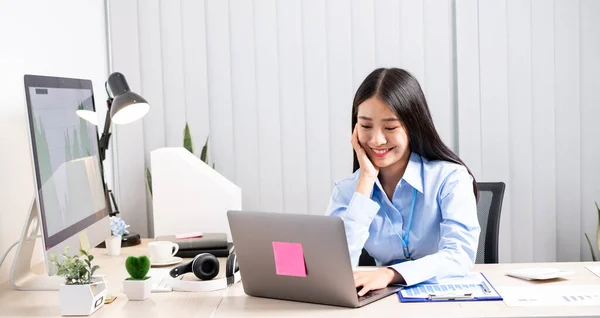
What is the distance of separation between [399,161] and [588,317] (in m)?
0.90

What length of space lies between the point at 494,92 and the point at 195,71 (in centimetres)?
153

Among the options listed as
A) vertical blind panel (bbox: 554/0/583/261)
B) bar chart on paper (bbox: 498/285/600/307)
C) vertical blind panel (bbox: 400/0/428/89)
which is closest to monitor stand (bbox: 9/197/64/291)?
bar chart on paper (bbox: 498/285/600/307)

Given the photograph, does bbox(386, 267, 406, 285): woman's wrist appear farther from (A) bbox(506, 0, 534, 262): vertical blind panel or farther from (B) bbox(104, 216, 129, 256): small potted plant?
(A) bbox(506, 0, 534, 262): vertical blind panel

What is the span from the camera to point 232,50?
3.78 m

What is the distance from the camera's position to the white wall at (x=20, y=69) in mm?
2350

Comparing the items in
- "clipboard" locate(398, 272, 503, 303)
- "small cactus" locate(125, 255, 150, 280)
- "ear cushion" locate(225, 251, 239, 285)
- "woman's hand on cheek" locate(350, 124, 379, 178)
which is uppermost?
"woman's hand on cheek" locate(350, 124, 379, 178)

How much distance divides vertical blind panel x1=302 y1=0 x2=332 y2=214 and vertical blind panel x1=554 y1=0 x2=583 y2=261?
1178mm

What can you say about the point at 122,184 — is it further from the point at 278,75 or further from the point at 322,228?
the point at 322,228

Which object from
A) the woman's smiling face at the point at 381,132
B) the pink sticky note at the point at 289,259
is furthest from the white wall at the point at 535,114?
the pink sticky note at the point at 289,259

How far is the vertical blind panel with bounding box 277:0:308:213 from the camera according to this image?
3.76 metres

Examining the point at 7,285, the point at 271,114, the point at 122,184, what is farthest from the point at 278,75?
the point at 7,285

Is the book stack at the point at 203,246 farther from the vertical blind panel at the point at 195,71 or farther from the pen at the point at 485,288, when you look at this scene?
the vertical blind panel at the point at 195,71

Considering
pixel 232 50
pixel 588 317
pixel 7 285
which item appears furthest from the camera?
pixel 232 50

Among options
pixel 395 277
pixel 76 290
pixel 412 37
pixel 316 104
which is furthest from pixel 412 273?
pixel 412 37
